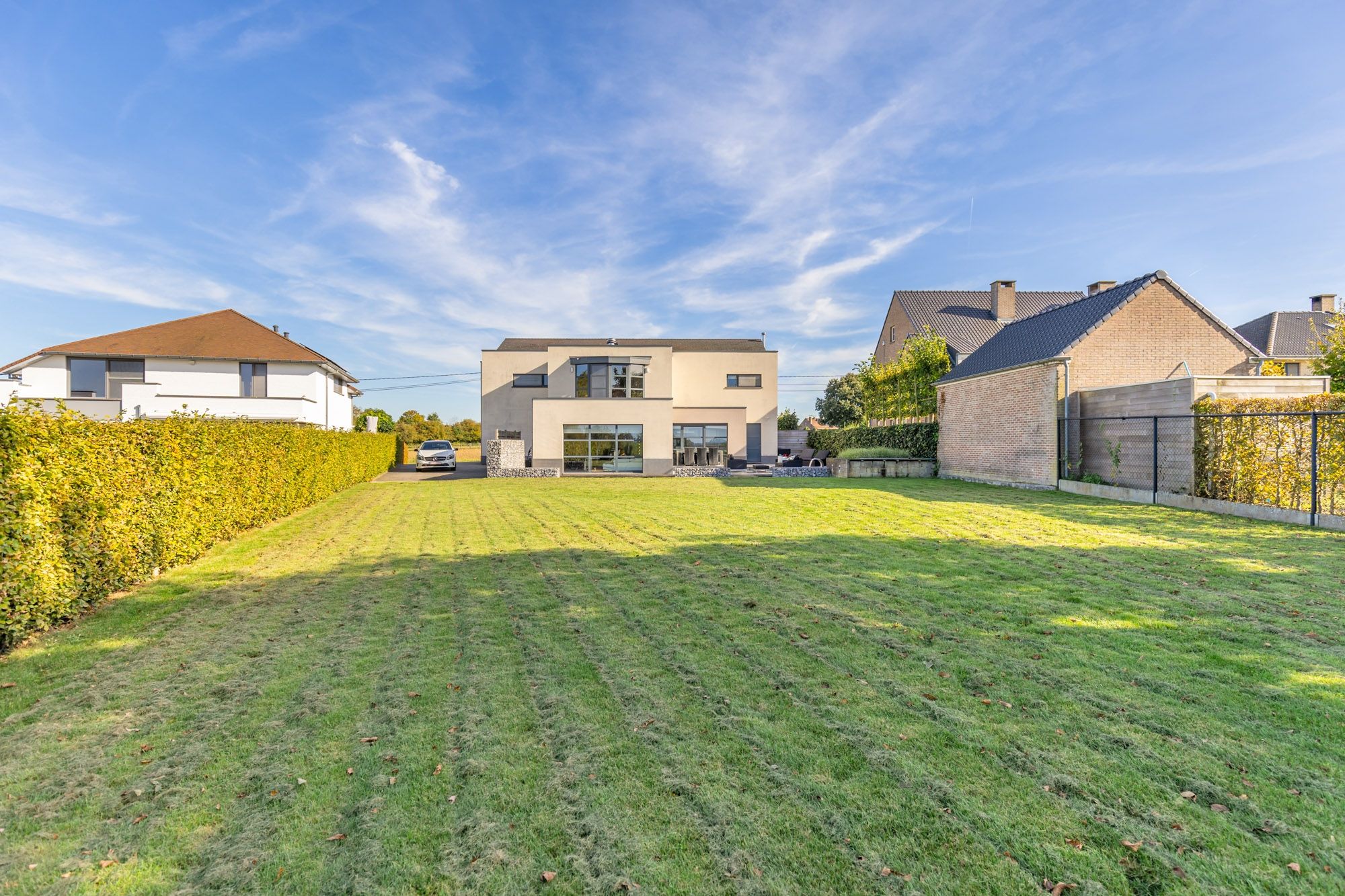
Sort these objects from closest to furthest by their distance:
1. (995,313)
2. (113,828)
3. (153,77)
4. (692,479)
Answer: (113,828)
(153,77)
(692,479)
(995,313)

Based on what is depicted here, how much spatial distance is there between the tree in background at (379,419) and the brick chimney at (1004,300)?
41.0 metres

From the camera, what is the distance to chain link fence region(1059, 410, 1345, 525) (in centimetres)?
945

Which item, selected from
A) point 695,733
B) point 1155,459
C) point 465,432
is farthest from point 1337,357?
point 465,432

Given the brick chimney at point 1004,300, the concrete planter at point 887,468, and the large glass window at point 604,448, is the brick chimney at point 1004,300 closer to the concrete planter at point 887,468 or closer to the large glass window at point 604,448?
the concrete planter at point 887,468

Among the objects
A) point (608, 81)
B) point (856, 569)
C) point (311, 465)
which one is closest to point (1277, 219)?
point (856, 569)

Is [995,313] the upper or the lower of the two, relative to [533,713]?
upper

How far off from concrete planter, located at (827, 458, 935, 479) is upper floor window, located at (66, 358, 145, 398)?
31.8 metres

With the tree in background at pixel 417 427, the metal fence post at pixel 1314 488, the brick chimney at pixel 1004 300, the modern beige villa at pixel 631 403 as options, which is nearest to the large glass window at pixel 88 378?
the modern beige villa at pixel 631 403

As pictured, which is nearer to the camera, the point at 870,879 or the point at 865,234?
the point at 870,879

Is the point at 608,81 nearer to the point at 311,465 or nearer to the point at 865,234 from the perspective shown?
the point at 865,234

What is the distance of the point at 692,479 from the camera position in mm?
22641

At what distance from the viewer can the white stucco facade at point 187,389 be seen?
2523 cm

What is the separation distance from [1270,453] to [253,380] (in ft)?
114

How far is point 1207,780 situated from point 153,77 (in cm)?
1671
